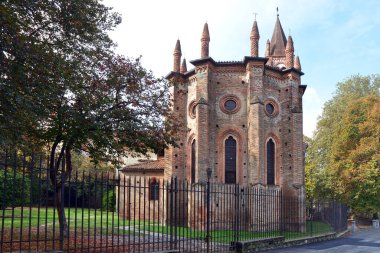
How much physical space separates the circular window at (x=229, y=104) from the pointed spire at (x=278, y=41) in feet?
43.1

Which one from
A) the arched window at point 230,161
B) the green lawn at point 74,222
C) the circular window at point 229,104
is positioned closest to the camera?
the green lawn at point 74,222

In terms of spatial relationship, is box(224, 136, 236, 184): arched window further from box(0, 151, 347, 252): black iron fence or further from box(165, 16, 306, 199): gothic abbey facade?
box(0, 151, 347, 252): black iron fence

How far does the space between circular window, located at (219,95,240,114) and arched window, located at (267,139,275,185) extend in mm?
3133

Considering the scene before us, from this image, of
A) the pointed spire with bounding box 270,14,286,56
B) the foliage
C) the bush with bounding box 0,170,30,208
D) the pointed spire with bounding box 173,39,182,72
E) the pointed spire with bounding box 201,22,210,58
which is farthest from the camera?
the pointed spire with bounding box 270,14,286,56

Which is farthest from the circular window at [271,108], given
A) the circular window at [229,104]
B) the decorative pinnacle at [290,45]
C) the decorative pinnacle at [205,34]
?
the decorative pinnacle at [205,34]

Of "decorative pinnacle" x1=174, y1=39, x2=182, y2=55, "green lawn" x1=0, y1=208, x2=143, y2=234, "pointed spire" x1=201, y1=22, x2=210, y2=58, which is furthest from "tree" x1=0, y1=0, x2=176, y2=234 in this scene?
"decorative pinnacle" x1=174, y1=39, x2=182, y2=55

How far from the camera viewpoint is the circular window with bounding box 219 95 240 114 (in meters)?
24.3

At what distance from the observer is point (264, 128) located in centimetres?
2403

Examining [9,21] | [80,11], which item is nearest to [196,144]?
[80,11]

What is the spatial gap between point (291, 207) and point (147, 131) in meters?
13.4

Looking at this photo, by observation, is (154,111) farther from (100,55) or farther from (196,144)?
(196,144)

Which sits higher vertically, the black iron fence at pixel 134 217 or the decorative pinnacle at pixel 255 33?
the decorative pinnacle at pixel 255 33

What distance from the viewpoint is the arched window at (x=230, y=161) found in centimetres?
2389

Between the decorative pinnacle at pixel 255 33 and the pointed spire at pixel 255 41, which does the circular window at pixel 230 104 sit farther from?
the decorative pinnacle at pixel 255 33
